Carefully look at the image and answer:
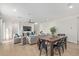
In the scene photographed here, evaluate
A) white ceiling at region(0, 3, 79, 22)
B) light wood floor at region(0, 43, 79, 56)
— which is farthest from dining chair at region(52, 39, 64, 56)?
white ceiling at region(0, 3, 79, 22)

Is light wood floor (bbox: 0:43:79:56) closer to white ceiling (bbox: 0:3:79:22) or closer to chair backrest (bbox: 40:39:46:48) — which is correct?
chair backrest (bbox: 40:39:46:48)

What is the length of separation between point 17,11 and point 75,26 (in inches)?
46.4

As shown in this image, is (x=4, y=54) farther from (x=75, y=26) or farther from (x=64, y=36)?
(x=75, y=26)

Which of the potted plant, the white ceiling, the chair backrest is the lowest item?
the chair backrest

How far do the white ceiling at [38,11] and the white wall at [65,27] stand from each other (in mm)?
99

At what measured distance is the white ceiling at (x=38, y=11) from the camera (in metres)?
2.22

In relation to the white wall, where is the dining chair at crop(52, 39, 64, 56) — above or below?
below

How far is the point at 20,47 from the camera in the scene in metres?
2.25

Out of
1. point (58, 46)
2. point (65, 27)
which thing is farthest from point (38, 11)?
point (58, 46)

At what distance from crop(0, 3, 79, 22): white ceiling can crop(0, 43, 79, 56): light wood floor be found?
542 millimetres

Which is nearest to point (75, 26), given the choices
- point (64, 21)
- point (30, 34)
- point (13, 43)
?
point (64, 21)

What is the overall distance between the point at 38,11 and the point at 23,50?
83 centimetres

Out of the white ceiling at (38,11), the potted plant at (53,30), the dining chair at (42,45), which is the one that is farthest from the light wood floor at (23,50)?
the white ceiling at (38,11)

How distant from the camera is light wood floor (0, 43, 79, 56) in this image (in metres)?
2.25
